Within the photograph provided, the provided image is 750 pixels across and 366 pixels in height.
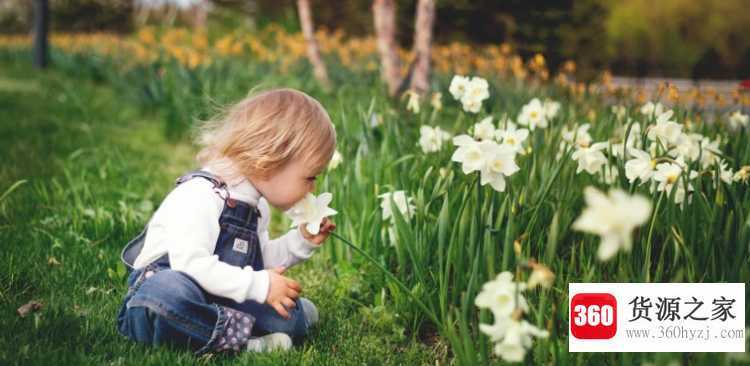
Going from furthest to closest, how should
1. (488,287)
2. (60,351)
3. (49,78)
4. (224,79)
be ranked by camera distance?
(49,78) < (224,79) < (60,351) < (488,287)

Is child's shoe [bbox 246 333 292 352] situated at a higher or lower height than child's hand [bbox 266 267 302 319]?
lower

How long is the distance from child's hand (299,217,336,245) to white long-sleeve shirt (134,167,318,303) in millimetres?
176

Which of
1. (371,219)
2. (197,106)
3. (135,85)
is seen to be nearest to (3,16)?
(135,85)

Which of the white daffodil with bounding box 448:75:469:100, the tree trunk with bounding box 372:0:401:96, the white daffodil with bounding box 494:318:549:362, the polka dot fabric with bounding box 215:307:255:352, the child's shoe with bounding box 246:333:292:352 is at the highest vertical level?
the tree trunk with bounding box 372:0:401:96

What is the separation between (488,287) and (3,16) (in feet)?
98.7

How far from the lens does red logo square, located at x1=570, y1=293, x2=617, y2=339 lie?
158 centimetres

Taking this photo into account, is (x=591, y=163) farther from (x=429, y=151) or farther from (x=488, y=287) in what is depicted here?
(x=488, y=287)

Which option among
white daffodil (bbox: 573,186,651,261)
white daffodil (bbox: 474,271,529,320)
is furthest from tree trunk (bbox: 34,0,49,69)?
white daffodil (bbox: 573,186,651,261)

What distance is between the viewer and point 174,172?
4.31 m

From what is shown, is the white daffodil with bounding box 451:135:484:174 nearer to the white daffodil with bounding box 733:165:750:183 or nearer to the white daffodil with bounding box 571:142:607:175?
the white daffodil with bounding box 571:142:607:175

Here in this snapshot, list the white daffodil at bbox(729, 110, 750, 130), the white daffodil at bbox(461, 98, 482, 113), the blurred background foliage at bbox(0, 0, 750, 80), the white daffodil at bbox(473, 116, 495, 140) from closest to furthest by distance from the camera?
1. the white daffodil at bbox(473, 116, 495, 140)
2. the white daffodil at bbox(461, 98, 482, 113)
3. the white daffodil at bbox(729, 110, 750, 130)
4. the blurred background foliage at bbox(0, 0, 750, 80)

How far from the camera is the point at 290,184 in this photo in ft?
6.25

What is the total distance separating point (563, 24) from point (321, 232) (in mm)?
9608

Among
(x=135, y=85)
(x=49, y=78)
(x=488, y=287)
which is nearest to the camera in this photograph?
(x=488, y=287)
